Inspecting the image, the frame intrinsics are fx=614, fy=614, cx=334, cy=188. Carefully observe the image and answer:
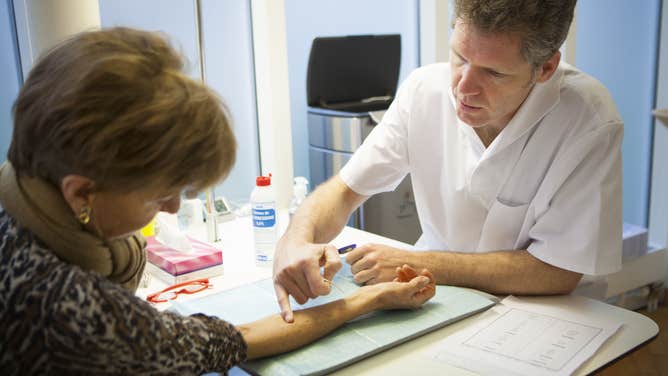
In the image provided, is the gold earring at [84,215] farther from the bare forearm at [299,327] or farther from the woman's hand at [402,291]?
the woman's hand at [402,291]

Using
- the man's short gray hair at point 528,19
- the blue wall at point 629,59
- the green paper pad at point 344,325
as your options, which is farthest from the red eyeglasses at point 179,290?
the blue wall at point 629,59

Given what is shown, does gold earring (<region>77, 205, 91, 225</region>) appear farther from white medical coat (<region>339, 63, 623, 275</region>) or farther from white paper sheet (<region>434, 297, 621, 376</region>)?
white medical coat (<region>339, 63, 623, 275</region>)

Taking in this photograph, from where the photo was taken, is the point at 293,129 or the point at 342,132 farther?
the point at 293,129

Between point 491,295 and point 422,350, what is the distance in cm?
30

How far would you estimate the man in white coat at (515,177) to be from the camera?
4.22 ft

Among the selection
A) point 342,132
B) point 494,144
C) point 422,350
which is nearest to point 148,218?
point 422,350

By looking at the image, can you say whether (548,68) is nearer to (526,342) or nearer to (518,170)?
(518,170)

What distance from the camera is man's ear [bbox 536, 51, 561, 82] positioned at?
136 cm

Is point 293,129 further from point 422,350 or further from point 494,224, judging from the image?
point 422,350

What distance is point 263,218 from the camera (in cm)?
167

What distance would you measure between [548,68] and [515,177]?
26cm

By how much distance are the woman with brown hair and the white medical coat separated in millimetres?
824

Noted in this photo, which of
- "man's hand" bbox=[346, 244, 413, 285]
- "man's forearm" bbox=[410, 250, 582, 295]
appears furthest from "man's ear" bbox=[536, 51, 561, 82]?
"man's hand" bbox=[346, 244, 413, 285]

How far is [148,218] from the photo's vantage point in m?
0.87
